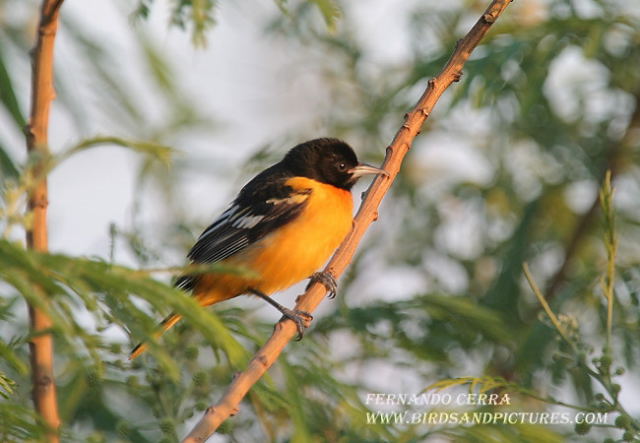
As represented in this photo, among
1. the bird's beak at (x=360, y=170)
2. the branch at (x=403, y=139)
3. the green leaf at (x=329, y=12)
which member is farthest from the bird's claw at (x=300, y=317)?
the bird's beak at (x=360, y=170)

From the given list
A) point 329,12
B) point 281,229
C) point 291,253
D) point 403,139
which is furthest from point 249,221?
point 329,12

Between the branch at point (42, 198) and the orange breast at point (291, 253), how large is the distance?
2151 mm

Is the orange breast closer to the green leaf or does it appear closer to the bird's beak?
the bird's beak

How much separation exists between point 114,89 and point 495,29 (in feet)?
6.00

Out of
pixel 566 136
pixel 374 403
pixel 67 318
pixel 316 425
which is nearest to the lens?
pixel 67 318

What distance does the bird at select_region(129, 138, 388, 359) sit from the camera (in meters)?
4.20

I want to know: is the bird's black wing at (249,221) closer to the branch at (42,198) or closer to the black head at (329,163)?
the black head at (329,163)

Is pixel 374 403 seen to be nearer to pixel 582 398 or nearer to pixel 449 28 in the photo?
pixel 582 398

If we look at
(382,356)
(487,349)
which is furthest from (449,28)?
(382,356)

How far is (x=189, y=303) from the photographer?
1.40 meters

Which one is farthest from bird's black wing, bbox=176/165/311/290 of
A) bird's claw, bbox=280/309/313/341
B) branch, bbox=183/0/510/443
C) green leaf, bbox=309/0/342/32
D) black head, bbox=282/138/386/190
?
green leaf, bbox=309/0/342/32

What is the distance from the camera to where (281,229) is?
434cm

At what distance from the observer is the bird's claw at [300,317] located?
7.83ft

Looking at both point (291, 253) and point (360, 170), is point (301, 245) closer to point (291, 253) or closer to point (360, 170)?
point (291, 253)
